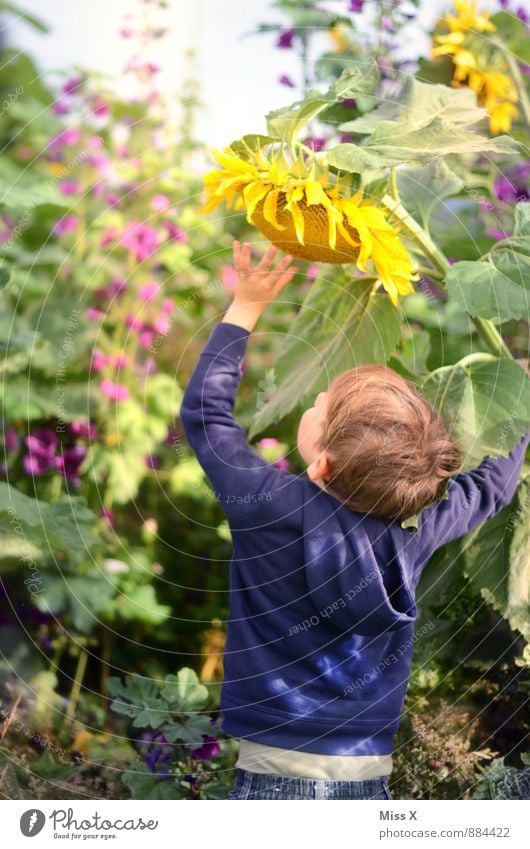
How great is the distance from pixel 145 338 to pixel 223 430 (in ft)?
2.88

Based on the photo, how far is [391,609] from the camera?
1112 mm

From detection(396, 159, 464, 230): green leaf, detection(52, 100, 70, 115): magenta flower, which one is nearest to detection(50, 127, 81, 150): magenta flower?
detection(52, 100, 70, 115): magenta flower

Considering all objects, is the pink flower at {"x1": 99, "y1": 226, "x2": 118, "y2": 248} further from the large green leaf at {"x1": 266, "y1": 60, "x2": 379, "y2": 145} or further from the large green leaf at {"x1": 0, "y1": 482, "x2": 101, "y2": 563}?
the large green leaf at {"x1": 266, "y1": 60, "x2": 379, "y2": 145}

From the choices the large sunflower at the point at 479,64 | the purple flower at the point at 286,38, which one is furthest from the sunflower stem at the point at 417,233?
the purple flower at the point at 286,38

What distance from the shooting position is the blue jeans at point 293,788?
1192mm

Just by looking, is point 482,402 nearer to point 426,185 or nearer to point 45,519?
point 426,185

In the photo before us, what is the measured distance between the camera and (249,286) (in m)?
1.27

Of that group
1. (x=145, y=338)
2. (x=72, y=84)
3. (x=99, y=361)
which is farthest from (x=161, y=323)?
(x=72, y=84)

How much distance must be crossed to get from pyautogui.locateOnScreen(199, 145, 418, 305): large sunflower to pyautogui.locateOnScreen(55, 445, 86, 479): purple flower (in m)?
0.82

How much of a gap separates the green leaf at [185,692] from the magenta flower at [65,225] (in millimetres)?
986

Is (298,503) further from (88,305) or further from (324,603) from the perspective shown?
(88,305)
